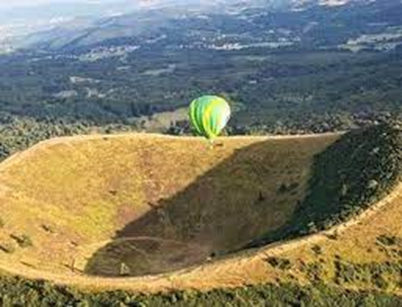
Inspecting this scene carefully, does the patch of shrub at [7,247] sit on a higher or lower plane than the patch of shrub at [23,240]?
higher

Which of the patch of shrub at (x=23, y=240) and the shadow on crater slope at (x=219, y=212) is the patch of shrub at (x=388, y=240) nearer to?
the shadow on crater slope at (x=219, y=212)

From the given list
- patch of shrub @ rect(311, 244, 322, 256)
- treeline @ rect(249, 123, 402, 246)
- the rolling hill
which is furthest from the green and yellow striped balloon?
patch of shrub @ rect(311, 244, 322, 256)

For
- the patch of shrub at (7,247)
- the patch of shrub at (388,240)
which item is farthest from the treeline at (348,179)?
the patch of shrub at (7,247)

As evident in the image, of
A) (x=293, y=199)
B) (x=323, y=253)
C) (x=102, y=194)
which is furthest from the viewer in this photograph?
(x=102, y=194)

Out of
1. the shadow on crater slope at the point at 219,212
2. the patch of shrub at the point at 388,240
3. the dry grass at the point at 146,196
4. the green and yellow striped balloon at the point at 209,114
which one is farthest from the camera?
the green and yellow striped balloon at the point at 209,114

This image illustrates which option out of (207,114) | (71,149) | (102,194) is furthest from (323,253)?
(71,149)

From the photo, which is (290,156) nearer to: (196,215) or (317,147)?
(317,147)

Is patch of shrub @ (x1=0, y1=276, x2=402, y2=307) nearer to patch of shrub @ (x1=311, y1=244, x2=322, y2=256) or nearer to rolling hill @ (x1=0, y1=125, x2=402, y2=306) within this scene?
rolling hill @ (x1=0, y1=125, x2=402, y2=306)
